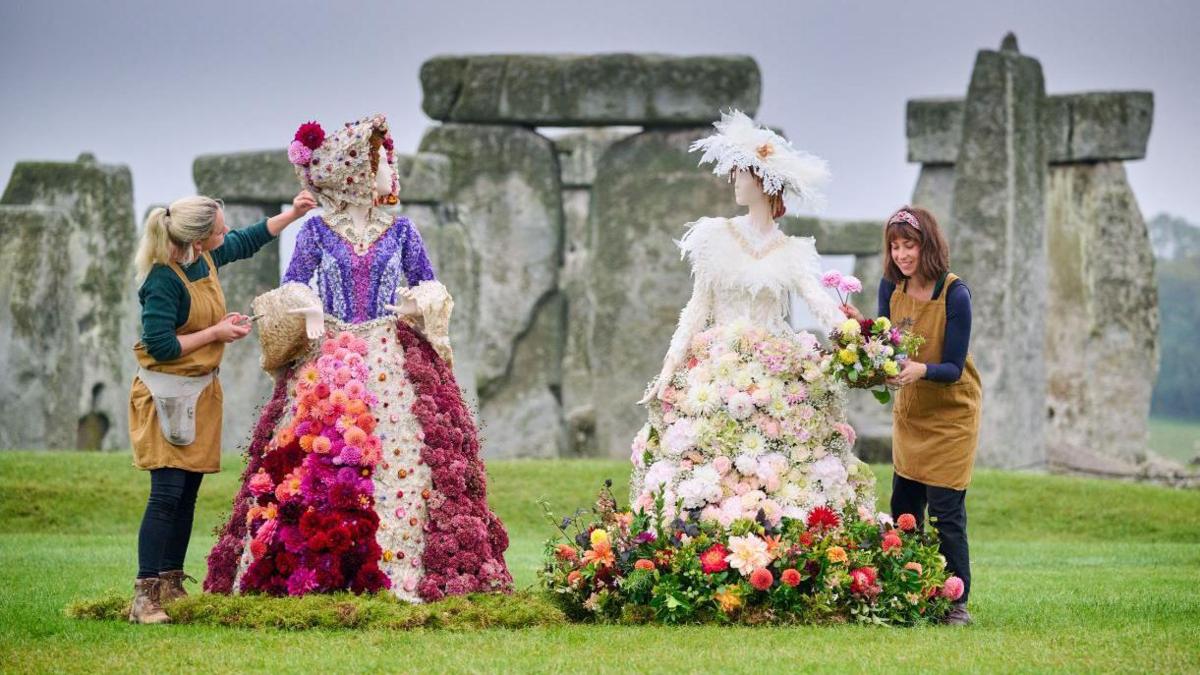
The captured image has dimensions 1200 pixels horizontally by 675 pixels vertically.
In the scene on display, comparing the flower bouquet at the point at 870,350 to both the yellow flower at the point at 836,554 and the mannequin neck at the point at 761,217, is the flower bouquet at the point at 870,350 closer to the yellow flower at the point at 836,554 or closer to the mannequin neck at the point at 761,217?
the yellow flower at the point at 836,554

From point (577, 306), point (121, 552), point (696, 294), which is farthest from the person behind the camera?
point (577, 306)

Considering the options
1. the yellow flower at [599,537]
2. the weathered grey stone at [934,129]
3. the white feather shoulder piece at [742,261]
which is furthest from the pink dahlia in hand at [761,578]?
the weathered grey stone at [934,129]

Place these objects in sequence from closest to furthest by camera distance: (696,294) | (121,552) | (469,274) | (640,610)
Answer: (640,610)
(696,294)
(121,552)
(469,274)

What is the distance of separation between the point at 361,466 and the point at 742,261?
7.17ft

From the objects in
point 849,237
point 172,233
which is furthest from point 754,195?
point 849,237

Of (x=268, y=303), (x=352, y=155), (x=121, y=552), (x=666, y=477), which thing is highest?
(x=352, y=155)

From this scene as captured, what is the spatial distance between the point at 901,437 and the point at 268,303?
3200 millimetres

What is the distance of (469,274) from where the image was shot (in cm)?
2108

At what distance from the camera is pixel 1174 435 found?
1970 inches

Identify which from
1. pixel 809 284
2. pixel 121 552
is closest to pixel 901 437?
pixel 809 284

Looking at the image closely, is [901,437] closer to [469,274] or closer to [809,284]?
[809,284]

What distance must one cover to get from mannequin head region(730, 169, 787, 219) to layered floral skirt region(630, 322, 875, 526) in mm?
651

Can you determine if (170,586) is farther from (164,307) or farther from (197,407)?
Result: (164,307)

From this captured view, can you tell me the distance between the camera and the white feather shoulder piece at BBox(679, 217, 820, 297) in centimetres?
1015
